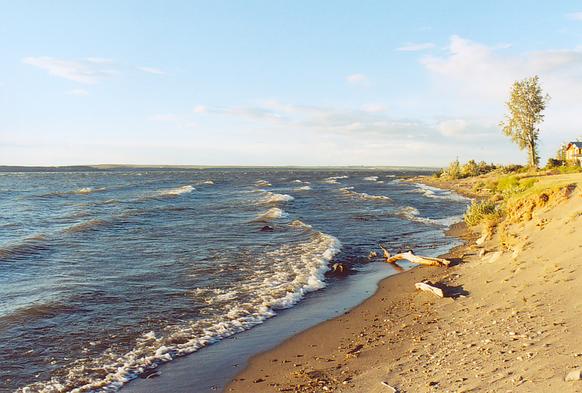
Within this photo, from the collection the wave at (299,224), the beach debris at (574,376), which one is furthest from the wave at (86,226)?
the beach debris at (574,376)

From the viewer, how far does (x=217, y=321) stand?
13.5 m

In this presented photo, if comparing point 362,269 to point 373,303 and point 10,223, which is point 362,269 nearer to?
point 373,303

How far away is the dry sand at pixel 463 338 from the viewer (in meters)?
7.67

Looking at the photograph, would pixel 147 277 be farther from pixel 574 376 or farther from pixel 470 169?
pixel 470 169

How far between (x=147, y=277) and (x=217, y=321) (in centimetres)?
604

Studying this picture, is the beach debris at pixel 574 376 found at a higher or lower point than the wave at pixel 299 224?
higher

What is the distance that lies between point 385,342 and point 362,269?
9.59 m

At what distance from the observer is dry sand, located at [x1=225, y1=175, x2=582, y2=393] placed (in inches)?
302

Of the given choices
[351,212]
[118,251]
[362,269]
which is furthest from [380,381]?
[351,212]

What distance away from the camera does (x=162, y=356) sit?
1102 cm

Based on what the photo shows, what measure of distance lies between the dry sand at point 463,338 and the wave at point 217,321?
2.17 meters

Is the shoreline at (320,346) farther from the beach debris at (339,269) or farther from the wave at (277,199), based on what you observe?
the wave at (277,199)

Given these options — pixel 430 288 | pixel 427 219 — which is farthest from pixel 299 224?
pixel 430 288

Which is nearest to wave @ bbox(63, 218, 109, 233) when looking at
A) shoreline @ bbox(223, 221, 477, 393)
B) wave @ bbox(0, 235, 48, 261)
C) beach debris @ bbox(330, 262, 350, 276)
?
wave @ bbox(0, 235, 48, 261)
